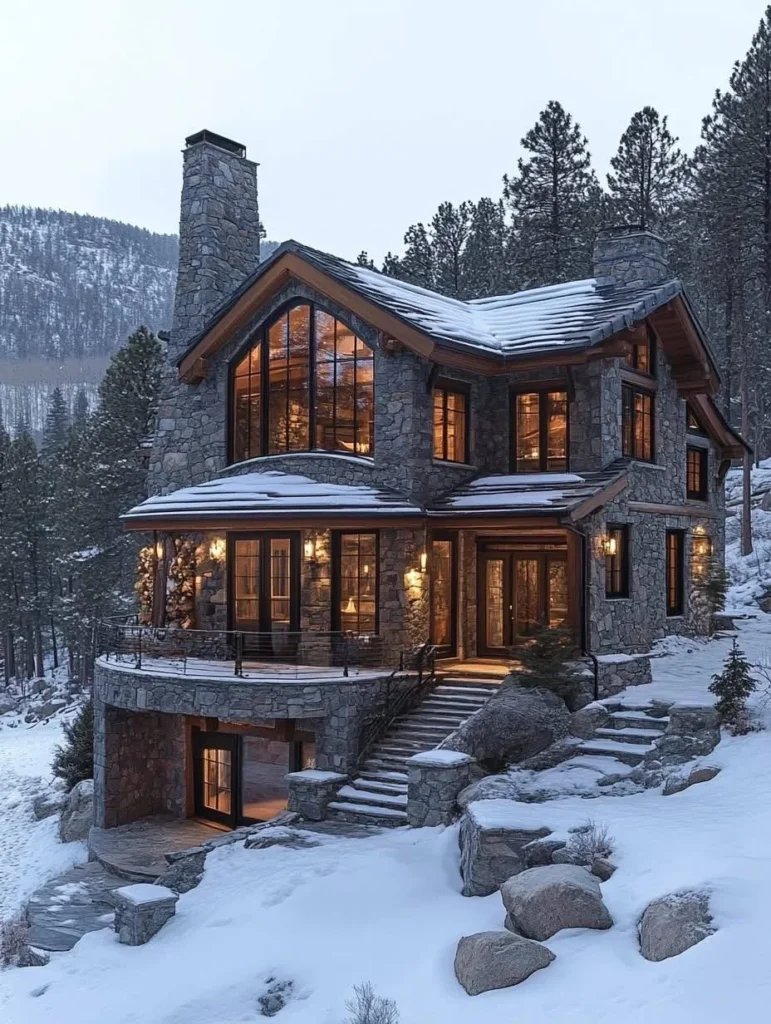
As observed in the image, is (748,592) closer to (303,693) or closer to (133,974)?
(303,693)

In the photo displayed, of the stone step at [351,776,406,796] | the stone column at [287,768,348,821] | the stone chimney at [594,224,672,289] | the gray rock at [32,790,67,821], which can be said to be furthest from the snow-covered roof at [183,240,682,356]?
the gray rock at [32,790,67,821]

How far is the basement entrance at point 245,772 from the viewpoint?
17.0 meters

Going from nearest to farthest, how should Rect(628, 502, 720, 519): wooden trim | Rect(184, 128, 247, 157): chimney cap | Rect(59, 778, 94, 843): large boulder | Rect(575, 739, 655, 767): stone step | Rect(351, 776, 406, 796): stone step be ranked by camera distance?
Rect(575, 739, 655, 767): stone step, Rect(351, 776, 406, 796): stone step, Rect(59, 778, 94, 843): large boulder, Rect(628, 502, 720, 519): wooden trim, Rect(184, 128, 247, 157): chimney cap

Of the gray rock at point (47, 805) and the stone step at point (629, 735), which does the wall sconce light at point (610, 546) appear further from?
the gray rock at point (47, 805)

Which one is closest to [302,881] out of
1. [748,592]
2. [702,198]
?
[748,592]

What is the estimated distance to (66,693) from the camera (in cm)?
4300

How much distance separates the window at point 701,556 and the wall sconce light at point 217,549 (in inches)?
430

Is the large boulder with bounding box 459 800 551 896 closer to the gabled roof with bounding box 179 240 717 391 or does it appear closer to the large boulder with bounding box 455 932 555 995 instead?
the large boulder with bounding box 455 932 555 995

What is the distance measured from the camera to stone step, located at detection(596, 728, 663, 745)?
13785 millimetres

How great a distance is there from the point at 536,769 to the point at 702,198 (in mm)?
28442

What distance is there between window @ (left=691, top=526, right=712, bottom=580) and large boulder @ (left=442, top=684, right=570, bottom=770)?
32.0 feet

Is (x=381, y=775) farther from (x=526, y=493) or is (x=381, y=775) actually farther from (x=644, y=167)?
(x=644, y=167)

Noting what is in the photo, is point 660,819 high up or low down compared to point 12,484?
down

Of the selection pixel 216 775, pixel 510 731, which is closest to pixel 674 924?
pixel 510 731
